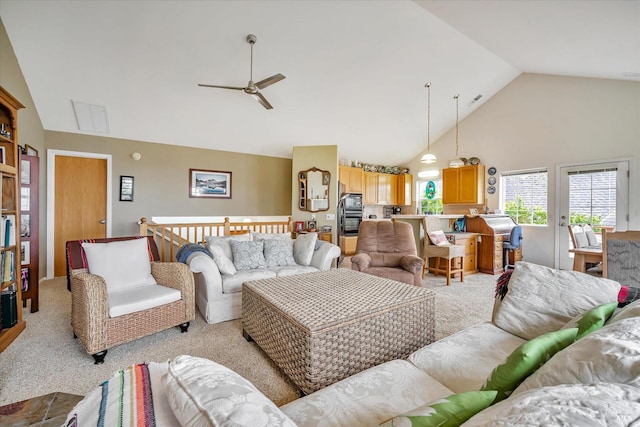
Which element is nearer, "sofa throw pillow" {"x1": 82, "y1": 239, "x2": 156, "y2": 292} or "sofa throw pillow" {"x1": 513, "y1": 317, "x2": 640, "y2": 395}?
"sofa throw pillow" {"x1": 513, "y1": 317, "x2": 640, "y2": 395}

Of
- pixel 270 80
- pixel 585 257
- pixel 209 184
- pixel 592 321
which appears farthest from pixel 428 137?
pixel 592 321

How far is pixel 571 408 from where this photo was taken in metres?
0.46

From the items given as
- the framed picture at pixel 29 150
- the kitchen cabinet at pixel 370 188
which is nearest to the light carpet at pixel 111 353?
the framed picture at pixel 29 150

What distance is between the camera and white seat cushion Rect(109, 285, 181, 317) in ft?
6.69

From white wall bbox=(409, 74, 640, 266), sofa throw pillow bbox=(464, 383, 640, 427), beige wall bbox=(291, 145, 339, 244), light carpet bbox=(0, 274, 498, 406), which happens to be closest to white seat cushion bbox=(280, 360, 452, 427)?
sofa throw pillow bbox=(464, 383, 640, 427)

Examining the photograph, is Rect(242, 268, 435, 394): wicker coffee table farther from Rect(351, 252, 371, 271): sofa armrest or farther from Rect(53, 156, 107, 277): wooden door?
Rect(53, 156, 107, 277): wooden door

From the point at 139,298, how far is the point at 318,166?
391cm

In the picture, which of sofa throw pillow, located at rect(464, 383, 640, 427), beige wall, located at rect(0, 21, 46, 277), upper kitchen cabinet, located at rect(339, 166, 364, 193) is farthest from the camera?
upper kitchen cabinet, located at rect(339, 166, 364, 193)

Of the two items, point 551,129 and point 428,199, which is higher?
point 551,129

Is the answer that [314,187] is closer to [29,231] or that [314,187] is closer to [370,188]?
[370,188]

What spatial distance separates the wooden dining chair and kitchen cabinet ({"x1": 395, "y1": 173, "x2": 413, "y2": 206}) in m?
5.01

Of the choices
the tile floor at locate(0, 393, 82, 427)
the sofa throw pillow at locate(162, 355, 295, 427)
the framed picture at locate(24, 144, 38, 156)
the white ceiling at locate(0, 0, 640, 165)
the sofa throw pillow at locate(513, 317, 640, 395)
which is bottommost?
the tile floor at locate(0, 393, 82, 427)

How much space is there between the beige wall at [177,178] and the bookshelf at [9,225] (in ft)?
7.09

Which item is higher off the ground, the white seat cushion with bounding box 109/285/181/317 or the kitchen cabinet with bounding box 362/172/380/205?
the kitchen cabinet with bounding box 362/172/380/205
